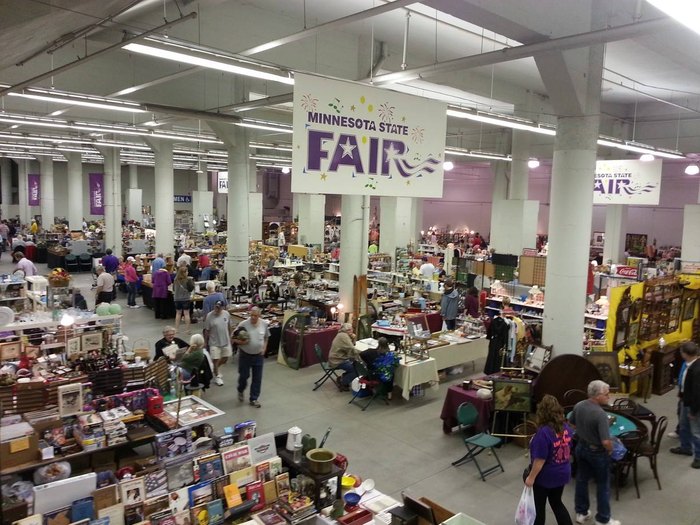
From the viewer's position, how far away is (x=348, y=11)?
28.7 ft

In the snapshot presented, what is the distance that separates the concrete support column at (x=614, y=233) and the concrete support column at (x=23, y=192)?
101ft

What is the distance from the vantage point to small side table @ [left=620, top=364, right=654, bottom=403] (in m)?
8.43

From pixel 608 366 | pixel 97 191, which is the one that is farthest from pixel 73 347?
pixel 97 191

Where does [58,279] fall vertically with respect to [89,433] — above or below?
above

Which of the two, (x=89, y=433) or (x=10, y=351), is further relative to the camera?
(x=10, y=351)

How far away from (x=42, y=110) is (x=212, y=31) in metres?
8.54

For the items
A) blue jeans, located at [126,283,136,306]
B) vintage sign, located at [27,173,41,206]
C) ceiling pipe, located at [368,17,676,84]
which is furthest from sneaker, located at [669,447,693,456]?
vintage sign, located at [27,173,41,206]

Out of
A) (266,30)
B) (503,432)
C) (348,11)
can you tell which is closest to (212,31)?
(266,30)

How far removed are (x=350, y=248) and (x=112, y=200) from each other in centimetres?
1283

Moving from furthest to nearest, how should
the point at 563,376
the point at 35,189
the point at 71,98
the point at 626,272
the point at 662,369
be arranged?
the point at 35,189, the point at 626,272, the point at 662,369, the point at 71,98, the point at 563,376

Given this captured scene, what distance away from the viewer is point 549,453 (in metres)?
4.45

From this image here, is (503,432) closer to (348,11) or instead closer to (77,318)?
(77,318)

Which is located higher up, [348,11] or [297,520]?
[348,11]

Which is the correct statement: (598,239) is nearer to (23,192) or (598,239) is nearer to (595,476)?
(595,476)
